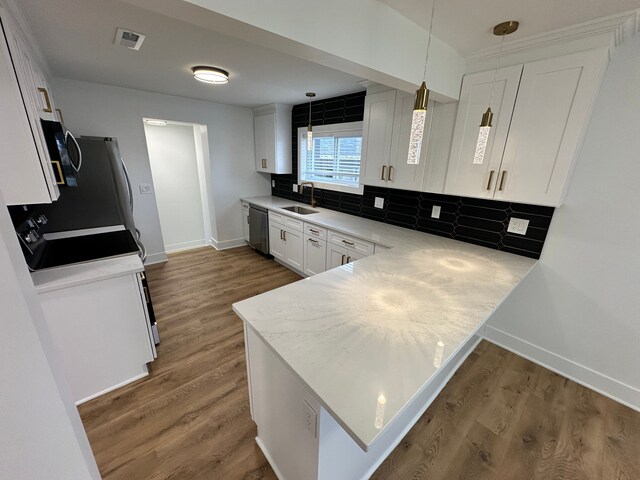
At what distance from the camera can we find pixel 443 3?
1.28m

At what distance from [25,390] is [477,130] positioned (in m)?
2.55

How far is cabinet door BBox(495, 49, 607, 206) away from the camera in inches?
59.2

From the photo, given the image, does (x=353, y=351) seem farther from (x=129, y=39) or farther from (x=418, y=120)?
(x=129, y=39)

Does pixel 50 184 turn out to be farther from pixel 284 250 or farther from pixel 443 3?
pixel 284 250

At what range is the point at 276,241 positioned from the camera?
3824 millimetres

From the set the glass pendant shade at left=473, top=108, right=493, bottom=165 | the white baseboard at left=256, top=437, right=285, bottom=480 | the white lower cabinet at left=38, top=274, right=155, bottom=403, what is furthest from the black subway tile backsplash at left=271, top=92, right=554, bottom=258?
the white lower cabinet at left=38, top=274, right=155, bottom=403

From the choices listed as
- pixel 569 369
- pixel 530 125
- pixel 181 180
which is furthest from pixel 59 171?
pixel 569 369

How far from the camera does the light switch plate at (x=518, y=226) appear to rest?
2045 mm

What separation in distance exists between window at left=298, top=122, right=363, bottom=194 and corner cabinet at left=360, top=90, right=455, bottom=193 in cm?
45

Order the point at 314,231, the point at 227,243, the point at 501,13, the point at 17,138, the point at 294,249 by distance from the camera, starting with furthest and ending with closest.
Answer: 1. the point at 227,243
2. the point at 294,249
3. the point at 314,231
4. the point at 501,13
5. the point at 17,138

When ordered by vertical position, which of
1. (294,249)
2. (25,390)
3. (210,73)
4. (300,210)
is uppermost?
(210,73)

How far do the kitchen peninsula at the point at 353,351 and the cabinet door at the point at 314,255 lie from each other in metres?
1.28

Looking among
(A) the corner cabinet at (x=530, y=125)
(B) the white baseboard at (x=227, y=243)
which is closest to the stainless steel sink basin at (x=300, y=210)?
(B) the white baseboard at (x=227, y=243)

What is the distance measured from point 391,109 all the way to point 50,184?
99.9 inches
